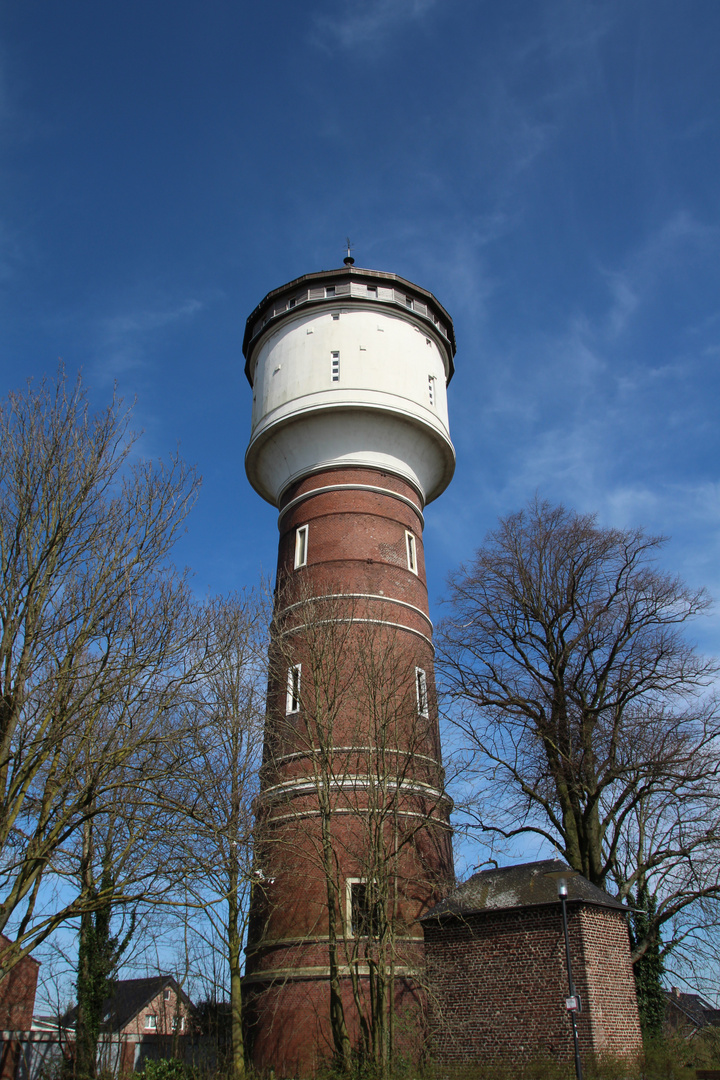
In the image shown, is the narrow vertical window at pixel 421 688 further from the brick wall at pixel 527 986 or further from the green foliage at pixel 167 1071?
the green foliage at pixel 167 1071

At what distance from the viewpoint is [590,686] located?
17.9 m

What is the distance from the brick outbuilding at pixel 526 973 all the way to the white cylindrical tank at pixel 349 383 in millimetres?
9820

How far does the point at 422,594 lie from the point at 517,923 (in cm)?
762

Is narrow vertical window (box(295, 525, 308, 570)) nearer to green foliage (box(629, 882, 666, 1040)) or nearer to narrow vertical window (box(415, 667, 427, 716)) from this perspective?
narrow vertical window (box(415, 667, 427, 716))

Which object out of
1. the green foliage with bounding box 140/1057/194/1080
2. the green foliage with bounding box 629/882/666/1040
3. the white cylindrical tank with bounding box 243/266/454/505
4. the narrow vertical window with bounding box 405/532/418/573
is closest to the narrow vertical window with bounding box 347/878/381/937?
the green foliage with bounding box 140/1057/194/1080

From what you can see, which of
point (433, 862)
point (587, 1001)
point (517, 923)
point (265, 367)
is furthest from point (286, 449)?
point (587, 1001)

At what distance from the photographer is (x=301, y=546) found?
61.9 ft

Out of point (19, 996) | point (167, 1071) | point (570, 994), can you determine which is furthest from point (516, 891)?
point (19, 996)

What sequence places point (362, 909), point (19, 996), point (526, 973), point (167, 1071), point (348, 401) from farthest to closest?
point (19, 996), point (348, 401), point (362, 909), point (167, 1071), point (526, 973)

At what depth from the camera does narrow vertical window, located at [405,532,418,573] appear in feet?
62.5

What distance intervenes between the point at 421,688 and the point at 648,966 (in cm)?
679

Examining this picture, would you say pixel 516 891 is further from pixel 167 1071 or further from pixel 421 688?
pixel 167 1071

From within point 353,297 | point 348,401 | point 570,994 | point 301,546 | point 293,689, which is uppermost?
point 353,297

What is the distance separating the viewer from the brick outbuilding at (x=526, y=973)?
12281 millimetres
